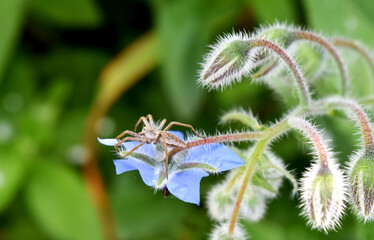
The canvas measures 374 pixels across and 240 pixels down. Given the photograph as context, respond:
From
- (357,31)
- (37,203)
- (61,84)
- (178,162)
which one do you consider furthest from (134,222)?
(178,162)

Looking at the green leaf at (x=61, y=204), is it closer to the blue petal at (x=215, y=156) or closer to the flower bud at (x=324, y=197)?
the blue petal at (x=215, y=156)

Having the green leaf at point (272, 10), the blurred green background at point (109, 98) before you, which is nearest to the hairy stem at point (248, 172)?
the blurred green background at point (109, 98)

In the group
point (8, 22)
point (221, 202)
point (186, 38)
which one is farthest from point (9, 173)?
point (221, 202)

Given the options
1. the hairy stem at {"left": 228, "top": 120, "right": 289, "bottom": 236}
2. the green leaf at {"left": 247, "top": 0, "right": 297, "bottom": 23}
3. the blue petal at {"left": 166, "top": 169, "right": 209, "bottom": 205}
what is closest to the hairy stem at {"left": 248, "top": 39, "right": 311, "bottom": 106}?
the hairy stem at {"left": 228, "top": 120, "right": 289, "bottom": 236}

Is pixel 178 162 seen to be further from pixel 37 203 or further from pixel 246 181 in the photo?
pixel 37 203

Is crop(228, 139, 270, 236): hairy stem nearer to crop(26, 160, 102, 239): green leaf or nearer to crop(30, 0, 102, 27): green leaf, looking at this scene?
crop(26, 160, 102, 239): green leaf

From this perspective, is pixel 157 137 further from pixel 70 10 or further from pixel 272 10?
pixel 70 10
